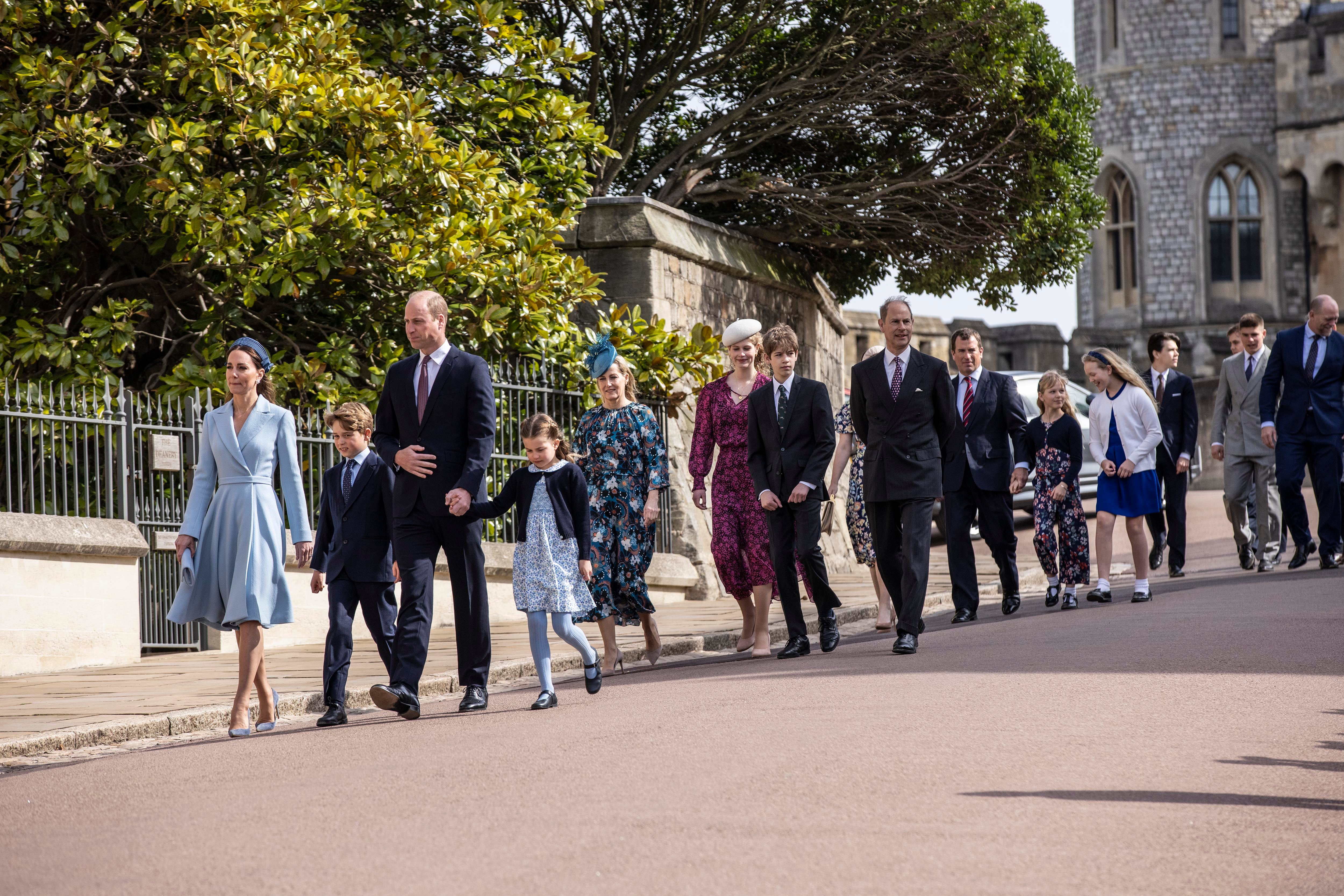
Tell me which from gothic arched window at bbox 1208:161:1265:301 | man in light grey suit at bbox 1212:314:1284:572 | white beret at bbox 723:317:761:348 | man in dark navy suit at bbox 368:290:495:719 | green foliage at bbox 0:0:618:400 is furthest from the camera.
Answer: gothic arched window at bbox 1208:161:1265:301

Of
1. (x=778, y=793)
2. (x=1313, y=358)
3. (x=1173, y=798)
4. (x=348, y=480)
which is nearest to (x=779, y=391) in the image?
(x=348, y=480)

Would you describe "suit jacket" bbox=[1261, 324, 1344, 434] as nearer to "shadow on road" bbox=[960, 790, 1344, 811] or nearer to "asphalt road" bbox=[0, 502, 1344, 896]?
"asphalt road" bbox=[0, 502, 1344, 896]

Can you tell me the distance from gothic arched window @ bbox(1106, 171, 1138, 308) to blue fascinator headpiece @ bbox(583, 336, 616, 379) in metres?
38.7

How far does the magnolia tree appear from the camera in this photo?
452 inches

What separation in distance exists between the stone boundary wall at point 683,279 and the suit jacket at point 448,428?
642cm

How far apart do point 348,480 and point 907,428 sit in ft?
10.2

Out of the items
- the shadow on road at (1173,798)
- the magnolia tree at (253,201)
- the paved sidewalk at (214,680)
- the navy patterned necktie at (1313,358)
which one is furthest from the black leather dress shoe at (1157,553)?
the shadow on road at (1173,798)

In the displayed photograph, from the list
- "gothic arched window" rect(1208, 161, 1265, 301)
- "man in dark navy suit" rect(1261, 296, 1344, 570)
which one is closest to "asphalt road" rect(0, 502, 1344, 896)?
"man in dark navy suit" rect(1261, 296, 1344, 570)

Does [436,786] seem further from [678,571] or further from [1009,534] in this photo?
[678,571]

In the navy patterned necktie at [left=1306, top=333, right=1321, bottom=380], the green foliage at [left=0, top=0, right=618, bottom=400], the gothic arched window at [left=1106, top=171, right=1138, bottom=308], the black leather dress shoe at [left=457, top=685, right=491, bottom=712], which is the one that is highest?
the gothic arched window at [left=1106, top=171, right=1138, bottom=308]

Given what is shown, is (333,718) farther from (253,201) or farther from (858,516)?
(253,201)

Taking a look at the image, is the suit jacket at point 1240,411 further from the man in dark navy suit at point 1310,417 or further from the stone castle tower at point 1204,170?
the stone castle tower at point 1204,170

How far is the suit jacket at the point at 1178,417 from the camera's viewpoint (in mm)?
13500

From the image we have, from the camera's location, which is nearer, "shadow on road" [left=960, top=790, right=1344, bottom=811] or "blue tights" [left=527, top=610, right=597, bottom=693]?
"shadow on road" [left=960, top=790, right=1344, bottom=811]
